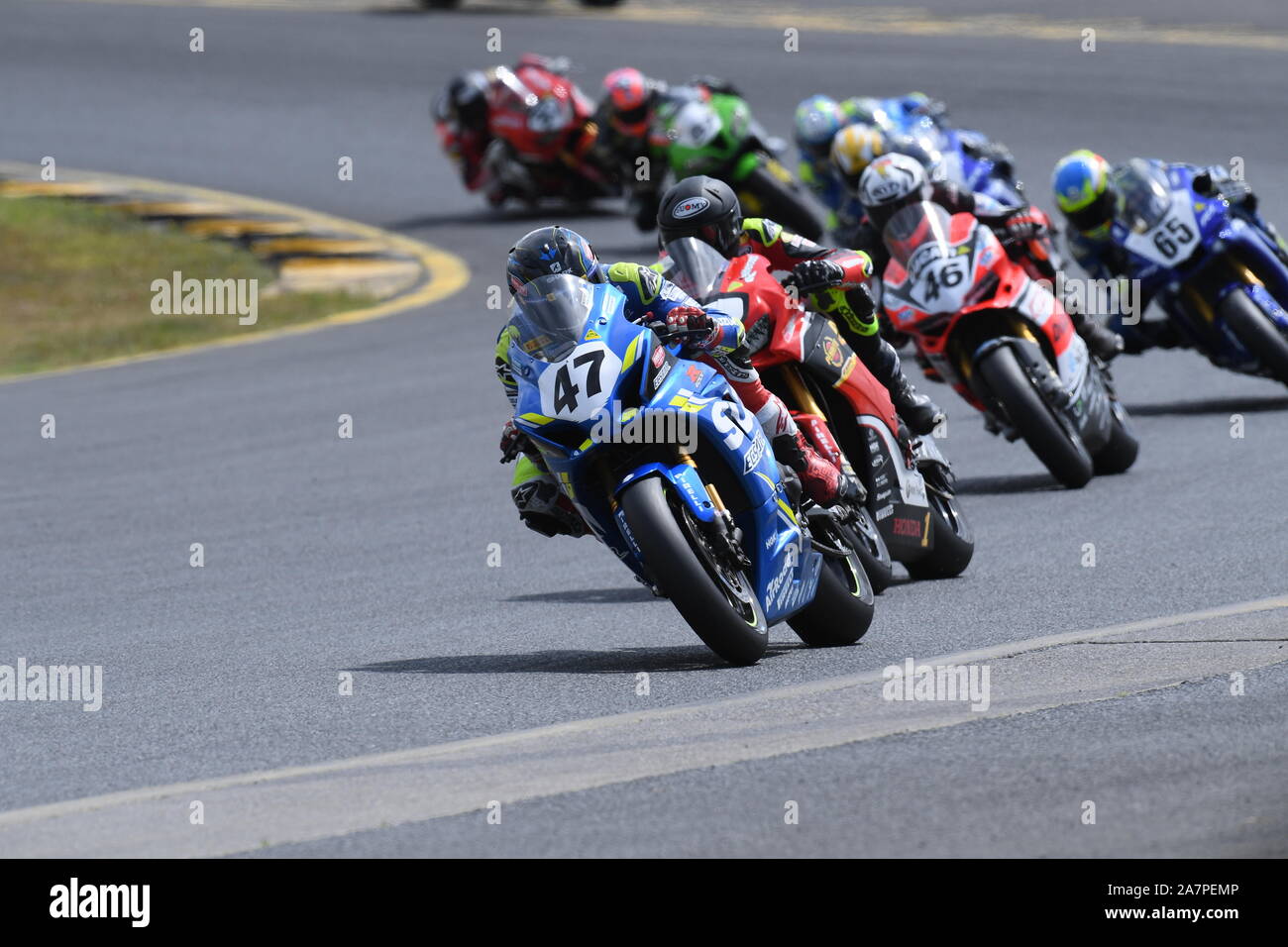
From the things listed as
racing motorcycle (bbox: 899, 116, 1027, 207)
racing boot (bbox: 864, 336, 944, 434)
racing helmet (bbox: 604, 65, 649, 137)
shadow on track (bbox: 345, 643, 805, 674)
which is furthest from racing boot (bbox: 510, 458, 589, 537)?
racing helmet (bbox: 604, 65, 649, 137)

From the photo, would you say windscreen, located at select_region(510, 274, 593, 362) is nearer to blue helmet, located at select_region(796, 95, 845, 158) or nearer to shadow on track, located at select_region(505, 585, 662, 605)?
shadow on track, located at select_region(505, 585, 662, 605)

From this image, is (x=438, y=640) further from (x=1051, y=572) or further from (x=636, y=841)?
(x=636, y=841)

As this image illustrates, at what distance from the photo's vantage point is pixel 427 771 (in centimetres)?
599

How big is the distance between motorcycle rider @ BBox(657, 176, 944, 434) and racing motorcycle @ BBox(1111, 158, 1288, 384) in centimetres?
408

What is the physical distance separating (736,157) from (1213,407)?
602 centimetres

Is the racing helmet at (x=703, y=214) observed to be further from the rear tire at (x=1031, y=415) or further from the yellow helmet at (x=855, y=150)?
the yellow helmet at (x=855, y=150)

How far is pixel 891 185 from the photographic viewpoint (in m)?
10.4

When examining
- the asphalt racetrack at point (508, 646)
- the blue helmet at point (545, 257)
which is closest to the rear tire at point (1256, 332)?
the asphalt racetrack at point (508, 646)

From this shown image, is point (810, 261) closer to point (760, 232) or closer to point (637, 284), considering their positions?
point (760, 232)

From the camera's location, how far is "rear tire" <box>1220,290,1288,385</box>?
41.2ft

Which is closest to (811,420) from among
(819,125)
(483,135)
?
(819,125)

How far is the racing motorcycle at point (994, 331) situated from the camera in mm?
10523

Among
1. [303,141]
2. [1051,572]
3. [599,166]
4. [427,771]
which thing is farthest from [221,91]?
[427,771]

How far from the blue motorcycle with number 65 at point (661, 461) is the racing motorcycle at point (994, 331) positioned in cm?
339
